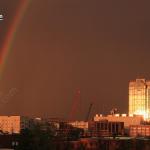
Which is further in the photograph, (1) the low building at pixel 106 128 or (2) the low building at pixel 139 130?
(1) the low building at pixel 106 128

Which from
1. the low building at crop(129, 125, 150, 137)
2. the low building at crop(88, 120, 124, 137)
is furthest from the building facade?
the low building at crop(129, 125, 150, 137)

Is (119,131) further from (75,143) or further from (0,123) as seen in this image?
(75,143)

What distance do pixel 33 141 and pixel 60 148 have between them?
522 inches

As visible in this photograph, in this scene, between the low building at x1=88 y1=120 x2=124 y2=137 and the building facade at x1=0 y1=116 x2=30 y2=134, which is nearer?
the building facade at x1=0 y1=116 x2=30 y2=134

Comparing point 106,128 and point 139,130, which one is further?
point 106,128

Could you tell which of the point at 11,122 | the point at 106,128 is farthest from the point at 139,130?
the point at 11,122

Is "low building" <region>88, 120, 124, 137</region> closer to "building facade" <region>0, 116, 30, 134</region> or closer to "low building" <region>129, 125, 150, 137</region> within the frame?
"low building" <region>129, 125, 150, 137</region>

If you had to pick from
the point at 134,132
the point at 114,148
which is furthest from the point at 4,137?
the point at 134,132

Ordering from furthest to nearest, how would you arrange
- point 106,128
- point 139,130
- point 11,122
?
point 106,128
point 11,122
point 139,130

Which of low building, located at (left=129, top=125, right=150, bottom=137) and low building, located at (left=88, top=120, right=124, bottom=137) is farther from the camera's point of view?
low building, located at (left=88, top=120, right=124, bottom=137)

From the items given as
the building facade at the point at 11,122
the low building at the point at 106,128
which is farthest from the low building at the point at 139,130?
the building facade at the point at 11,122

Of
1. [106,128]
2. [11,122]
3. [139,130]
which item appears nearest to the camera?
[139,130]

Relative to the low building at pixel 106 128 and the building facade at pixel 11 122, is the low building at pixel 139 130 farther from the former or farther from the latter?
the building facade at pixel 11 122

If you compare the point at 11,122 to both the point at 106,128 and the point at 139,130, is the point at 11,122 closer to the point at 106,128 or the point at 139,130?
the point at 106,128
